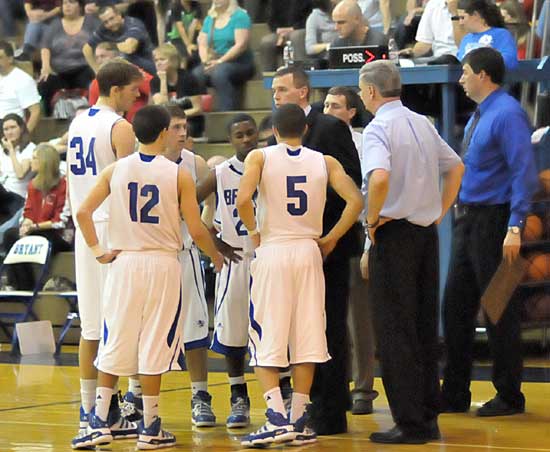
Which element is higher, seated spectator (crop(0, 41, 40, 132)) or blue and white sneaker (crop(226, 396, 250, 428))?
seated spectator (crop(0, 41, 40, 132))

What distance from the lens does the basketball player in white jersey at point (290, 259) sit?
6648 mm

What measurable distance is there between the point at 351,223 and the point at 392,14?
6565mm

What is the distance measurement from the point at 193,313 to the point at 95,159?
1.10 metres

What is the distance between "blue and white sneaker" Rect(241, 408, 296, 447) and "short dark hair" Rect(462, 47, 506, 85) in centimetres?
246

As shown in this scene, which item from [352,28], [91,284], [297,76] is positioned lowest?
[91,284]

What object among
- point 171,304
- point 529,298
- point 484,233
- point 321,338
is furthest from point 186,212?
point 529,298

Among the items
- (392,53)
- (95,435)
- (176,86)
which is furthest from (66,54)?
(95,435)

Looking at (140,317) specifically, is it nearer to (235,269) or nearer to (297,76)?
(235,269)

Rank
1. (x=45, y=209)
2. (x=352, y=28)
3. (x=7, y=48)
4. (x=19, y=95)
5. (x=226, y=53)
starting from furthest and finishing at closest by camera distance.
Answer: (x=7, y=48), (x=19, y=95), (x=226, y=53), (x=45, y=209), (x=352, y=28)

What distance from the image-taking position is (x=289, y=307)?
6660mm

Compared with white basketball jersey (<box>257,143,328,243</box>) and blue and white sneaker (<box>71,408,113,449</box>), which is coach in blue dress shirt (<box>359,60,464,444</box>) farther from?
blue and white sneaker (<box>71,408,113,449</box>)

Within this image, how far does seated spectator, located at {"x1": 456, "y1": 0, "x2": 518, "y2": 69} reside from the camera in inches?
366

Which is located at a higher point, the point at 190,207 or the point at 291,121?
the point at 291,121

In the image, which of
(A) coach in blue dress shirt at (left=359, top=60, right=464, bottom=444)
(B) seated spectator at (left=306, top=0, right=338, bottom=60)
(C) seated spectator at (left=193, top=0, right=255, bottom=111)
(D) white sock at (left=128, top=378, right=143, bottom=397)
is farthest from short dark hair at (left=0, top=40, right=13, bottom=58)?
(A) coach in blue dress shirt at (left=359, top=60, right=464, bottom=444)
